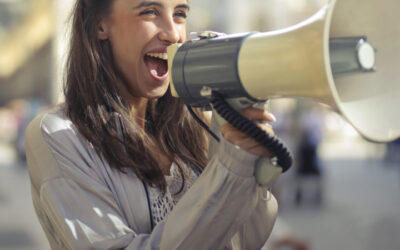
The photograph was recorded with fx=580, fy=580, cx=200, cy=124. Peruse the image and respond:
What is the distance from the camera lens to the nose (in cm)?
148

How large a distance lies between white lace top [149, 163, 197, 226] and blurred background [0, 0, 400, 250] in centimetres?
48

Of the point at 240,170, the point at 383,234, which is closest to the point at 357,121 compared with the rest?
the point at 240,170

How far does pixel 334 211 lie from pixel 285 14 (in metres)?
26.9

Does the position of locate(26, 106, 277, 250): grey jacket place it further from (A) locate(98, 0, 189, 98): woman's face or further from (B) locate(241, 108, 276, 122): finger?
(A) locate(98, 0, 189, 98): woman's face

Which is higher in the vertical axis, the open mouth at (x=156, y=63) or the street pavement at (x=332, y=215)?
the open mouth at (x=156, y=63)

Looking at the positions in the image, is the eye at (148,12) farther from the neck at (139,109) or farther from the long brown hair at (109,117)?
the neck at (139,109)

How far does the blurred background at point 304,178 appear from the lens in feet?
19.5

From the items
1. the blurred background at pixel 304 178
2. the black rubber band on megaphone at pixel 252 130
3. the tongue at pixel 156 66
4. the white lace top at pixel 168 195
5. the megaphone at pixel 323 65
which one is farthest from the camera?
the blurred background at pixel 304 178

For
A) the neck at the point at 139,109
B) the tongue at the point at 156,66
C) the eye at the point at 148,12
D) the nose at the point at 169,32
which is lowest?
the neck at the point at 139,109

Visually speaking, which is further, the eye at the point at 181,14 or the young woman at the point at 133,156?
the eye at the point at 181,14

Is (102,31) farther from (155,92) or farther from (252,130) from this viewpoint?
(252,130)

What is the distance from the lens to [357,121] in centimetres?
110

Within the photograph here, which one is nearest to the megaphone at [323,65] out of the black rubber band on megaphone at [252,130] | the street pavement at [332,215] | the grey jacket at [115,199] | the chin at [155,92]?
the black rubber band on megaphone at [252,130]

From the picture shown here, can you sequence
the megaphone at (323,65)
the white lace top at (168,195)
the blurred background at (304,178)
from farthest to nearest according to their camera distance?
the blurred background at (304,178), the white lace top at (168,195), the megaphone at (323,65)
